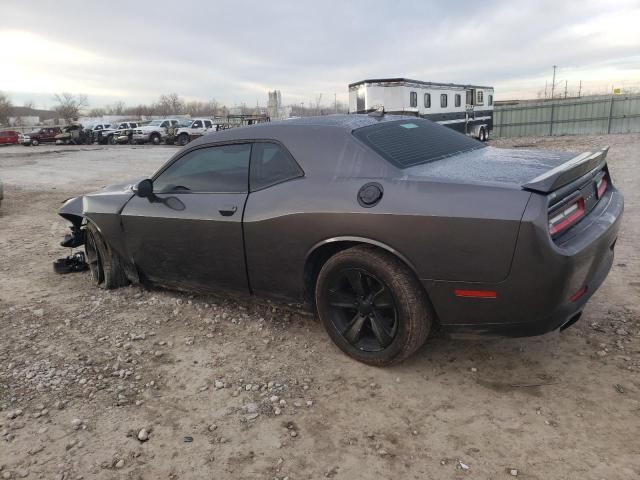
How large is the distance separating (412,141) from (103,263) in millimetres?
3173

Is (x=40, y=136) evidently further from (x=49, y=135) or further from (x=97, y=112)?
(x=97, y=112)

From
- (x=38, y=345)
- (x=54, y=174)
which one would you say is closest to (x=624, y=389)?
(x=38, y=345)

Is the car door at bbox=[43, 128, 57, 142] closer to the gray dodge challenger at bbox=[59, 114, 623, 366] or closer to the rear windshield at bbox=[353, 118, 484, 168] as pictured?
the gray dodge challenger at bbox=[59, 114, 623, 366]

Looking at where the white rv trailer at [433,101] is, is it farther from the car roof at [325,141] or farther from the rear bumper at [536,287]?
the rear bumper at [536,287]

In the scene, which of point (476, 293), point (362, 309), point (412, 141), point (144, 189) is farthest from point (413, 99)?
point (476, 293)

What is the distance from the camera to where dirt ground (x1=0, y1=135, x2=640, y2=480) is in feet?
7.38

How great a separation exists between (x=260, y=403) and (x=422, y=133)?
2.22m

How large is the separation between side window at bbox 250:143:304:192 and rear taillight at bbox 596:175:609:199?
6.34ft

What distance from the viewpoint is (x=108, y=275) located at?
455 centimetres

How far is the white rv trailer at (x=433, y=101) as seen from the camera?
17.7m

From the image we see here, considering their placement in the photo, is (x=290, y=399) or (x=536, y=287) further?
(x=290, y=399)

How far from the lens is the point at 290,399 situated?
2.77m

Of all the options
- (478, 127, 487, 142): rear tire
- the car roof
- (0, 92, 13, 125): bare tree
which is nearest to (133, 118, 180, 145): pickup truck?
(478, 127, 487, 142): rear tire

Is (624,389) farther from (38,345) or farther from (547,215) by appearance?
(38,345)
